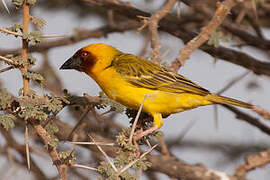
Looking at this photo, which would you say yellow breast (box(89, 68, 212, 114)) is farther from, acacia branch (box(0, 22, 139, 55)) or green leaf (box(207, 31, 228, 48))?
acacia branch (box(0, 22, 139, 55))

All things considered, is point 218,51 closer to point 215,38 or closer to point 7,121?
point 215,38

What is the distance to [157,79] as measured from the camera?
4.64m

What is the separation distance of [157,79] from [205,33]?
72cm

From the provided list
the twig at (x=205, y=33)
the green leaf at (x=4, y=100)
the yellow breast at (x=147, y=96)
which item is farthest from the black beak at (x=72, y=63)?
the green leaf at (x=4, y=100)

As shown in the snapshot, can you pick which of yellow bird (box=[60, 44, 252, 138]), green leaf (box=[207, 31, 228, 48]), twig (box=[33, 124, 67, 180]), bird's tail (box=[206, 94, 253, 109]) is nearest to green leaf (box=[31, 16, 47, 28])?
twig (box=[33, 124, 67, 180])

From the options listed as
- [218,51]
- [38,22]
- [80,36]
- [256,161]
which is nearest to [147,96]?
[218,51]

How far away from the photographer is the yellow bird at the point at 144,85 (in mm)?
4477

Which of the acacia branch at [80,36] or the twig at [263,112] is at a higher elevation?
the acacia branch at [80,36]

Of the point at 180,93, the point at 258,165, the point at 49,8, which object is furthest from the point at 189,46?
the point at 49,8

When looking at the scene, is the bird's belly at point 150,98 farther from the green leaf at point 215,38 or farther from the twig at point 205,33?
the green leaf at point 215,38

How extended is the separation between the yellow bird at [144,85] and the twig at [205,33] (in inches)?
8.9

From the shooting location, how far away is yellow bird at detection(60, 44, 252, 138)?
448 cm

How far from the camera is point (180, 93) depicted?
467cm

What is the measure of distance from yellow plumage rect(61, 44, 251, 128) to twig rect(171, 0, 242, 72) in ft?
0.71
